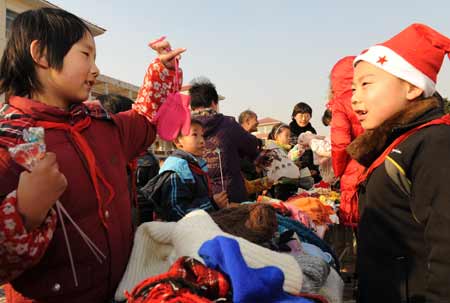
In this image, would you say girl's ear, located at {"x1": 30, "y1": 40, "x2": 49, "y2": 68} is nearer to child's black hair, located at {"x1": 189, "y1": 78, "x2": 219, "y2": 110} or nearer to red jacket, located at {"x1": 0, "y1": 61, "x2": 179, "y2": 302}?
red jacket, located at {"x1": 0, "y1": 61, "x2": 179, "y2": 302}

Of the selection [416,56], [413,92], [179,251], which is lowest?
[179,251]

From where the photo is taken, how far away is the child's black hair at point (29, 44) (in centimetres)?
130

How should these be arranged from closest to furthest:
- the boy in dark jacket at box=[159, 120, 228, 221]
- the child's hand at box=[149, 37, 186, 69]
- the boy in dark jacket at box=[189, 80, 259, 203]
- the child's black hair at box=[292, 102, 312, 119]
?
the child's hand at box=[149, 37, 186, 69], the boy in dark jacket at box=[159, 120, 228, 221], the boy in dark jacket at box=[189, 80, 259, 203], the child's black hair at box=[292, 102, 312, 119]

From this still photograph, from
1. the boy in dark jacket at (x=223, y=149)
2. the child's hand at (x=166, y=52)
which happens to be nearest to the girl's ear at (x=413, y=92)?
the child's hand at (x=166, y=52)

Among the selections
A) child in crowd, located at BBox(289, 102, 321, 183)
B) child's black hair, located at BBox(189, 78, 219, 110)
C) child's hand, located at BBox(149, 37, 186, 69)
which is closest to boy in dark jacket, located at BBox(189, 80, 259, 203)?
child's black hair, located at BBox(189, 78, 219, 110)

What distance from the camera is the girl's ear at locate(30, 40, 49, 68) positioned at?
4.22 feet

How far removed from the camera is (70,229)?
3.76 feet

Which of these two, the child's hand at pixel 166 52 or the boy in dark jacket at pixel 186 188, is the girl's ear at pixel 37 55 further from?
the boy in dark jacket at pixel 186 188

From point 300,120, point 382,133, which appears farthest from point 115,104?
point 300,120

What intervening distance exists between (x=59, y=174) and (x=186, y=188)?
4.41 feet

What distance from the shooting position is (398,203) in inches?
52.1

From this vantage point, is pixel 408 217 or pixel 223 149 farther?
pixel 223 149

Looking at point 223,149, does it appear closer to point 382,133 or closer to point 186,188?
point 186,188

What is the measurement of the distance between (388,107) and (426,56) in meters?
0.33
